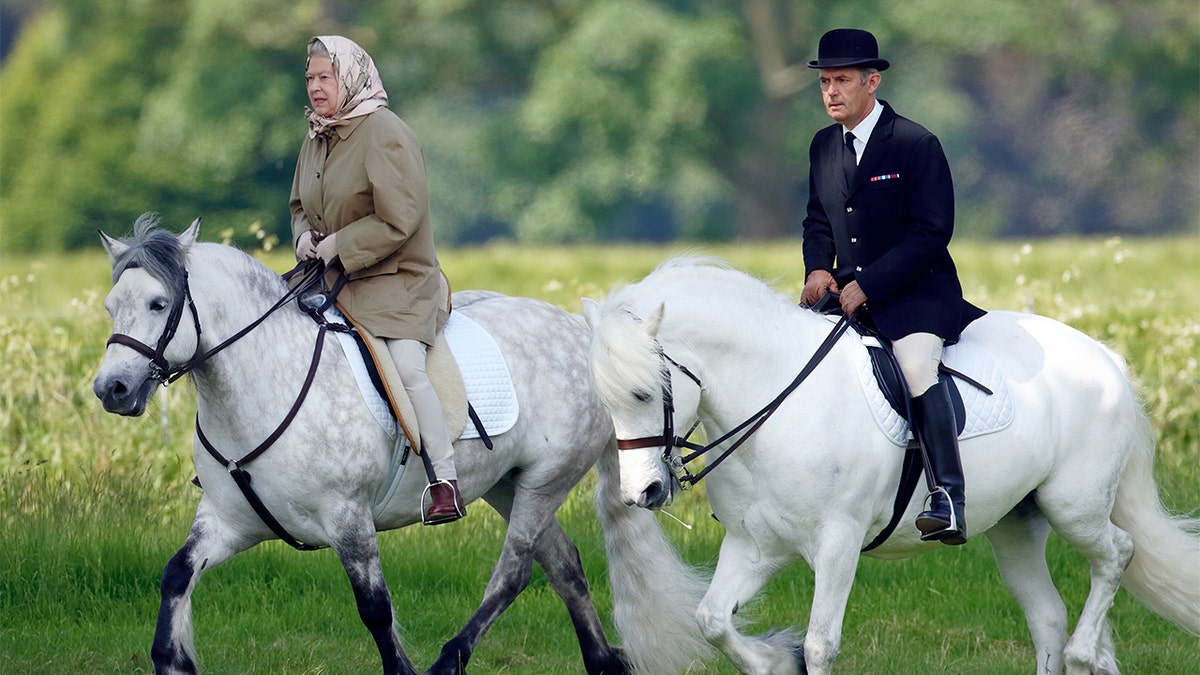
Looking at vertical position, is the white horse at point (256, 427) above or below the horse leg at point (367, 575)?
above

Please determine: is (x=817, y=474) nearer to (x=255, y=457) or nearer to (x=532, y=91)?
(x=255, y=457)

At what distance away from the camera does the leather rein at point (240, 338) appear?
6109mm

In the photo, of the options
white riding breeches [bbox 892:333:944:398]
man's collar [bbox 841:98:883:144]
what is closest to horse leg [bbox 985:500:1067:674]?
white riding breeches [bbox 892:333:944:398]

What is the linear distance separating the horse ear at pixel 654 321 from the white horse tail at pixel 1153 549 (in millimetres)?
2559

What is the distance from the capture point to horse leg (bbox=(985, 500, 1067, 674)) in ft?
23.2

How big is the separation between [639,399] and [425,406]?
1352 mm

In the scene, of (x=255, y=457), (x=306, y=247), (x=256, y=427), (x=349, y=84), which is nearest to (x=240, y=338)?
(x=256, y=427)

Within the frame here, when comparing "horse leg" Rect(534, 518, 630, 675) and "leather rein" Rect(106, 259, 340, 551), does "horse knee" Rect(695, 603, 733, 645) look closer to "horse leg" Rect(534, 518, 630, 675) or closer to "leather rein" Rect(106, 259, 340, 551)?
"horse leg" Rect(534, 518, 630, 675)

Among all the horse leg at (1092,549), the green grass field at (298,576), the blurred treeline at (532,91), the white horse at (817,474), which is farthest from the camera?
the blurred treeline at (532,91)

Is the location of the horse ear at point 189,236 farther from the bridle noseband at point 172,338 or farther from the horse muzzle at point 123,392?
the horse muzzle at point 123,392

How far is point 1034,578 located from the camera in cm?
716

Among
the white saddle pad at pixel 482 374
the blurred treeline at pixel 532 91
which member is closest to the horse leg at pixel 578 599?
the white saddle pad at pixel 482 374

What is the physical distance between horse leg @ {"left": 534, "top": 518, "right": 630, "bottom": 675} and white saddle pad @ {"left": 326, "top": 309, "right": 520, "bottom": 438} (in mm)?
663

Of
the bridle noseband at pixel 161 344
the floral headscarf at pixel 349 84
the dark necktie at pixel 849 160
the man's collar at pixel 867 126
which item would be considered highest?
the floral headscarf at pixel 349 84
